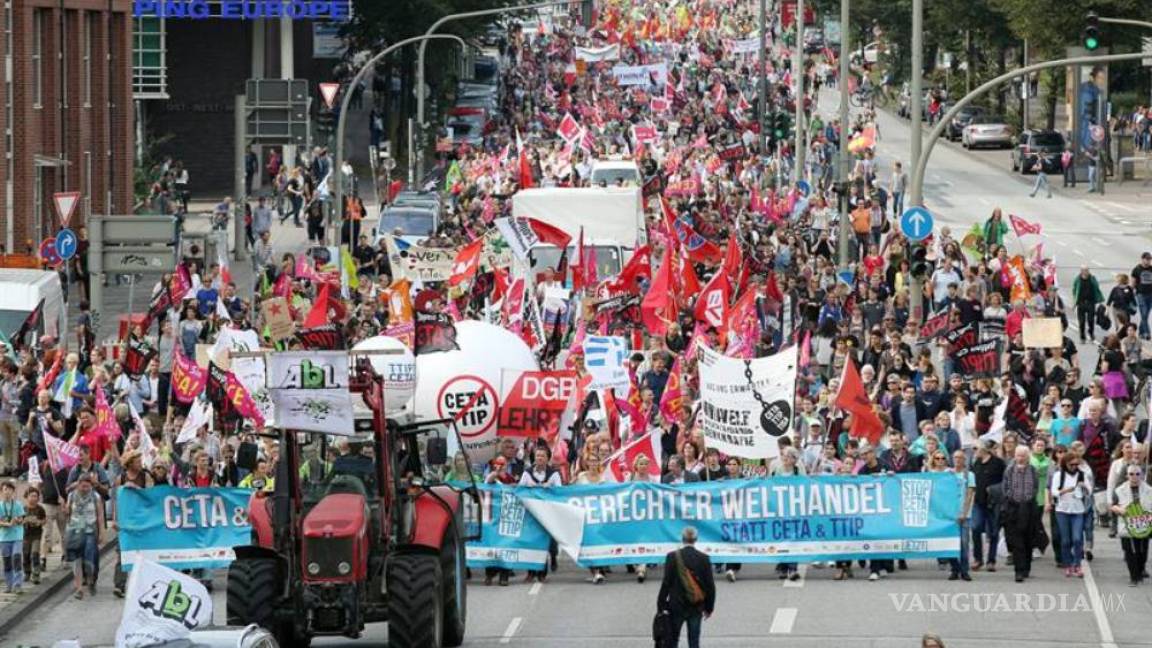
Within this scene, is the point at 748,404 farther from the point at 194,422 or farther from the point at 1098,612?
the point at 194,422

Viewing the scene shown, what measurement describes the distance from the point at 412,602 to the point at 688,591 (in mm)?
2012

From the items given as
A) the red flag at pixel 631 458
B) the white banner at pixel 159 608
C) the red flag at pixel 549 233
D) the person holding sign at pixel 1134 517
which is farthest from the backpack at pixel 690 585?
the red flag at pixel 549 233

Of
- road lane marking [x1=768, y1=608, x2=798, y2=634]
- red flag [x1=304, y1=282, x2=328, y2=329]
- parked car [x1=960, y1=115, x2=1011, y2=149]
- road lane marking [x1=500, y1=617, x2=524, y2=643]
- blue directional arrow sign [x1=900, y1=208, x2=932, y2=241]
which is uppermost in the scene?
parked car [x1=960, y1=115, x2=1011, y2=149]

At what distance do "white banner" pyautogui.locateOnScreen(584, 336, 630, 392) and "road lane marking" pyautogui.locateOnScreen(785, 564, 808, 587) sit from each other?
155 inches

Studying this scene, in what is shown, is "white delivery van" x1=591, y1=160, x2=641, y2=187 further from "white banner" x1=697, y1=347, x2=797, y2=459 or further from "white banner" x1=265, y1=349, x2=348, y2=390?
"white banner" x1=265, y1=349, x2=348, y2=390

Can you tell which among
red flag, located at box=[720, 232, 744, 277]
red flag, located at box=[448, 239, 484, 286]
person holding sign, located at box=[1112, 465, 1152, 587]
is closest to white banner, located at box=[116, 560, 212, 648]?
person holding sign, located at box=[1112, 465, 1152, 587]

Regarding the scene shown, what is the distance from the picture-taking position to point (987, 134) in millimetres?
89188

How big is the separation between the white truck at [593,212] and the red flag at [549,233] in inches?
107

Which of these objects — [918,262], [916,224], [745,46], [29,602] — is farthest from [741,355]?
[745,46]

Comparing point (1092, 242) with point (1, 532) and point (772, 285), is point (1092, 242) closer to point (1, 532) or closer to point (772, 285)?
point (772, 285)

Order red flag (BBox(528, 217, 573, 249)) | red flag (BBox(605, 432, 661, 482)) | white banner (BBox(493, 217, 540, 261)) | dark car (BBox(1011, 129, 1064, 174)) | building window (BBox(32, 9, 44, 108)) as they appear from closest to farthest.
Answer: red flag (BBox(605, 432, 661, 482))
white banner (BBox(493, 217, 540, 261))
red flag (BBox(528, 217, 573, 249))
building window (BBox(32, 9, 44, 108))
dark car (BBox(1011, 129, 1064, 174))

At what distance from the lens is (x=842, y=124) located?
53000 millimetres

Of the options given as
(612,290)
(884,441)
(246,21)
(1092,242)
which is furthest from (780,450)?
(246,21)

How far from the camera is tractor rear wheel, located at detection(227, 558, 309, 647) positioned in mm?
21562
